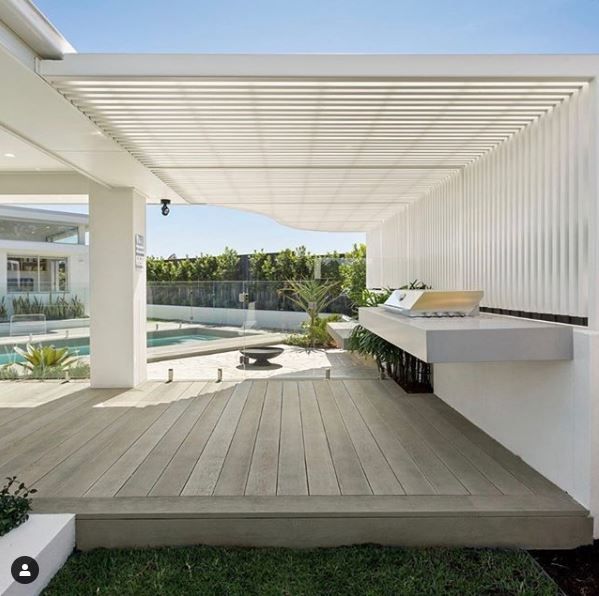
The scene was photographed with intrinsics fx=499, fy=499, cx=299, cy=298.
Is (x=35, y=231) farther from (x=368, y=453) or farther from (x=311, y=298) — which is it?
(x=368, y=453)

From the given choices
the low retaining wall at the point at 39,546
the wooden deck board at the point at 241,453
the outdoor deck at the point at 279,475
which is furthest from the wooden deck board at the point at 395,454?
the low retaining wall at the point at 39,546

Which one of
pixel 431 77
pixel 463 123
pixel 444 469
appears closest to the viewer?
pixel 431 77

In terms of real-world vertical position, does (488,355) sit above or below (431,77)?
below

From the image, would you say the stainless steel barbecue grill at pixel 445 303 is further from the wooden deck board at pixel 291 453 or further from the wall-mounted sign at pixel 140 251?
the wall-mounted sign at pixel 140 251

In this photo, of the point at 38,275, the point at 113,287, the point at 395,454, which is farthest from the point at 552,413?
the point at 38,275

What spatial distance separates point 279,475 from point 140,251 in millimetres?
4262

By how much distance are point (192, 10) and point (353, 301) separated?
464 centimetres

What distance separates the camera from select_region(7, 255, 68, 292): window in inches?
296

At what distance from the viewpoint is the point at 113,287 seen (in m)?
6.48

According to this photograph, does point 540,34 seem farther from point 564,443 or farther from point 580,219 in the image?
point 564,443

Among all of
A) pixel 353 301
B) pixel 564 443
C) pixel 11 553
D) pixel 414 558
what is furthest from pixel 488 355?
pixel 353 301

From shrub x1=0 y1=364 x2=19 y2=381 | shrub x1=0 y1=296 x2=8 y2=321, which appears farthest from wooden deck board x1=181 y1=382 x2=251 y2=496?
shrub x1=0 y1=296 x2=8 y2=321

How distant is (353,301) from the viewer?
25.3ft

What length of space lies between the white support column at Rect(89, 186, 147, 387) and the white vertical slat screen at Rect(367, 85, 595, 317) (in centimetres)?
388
